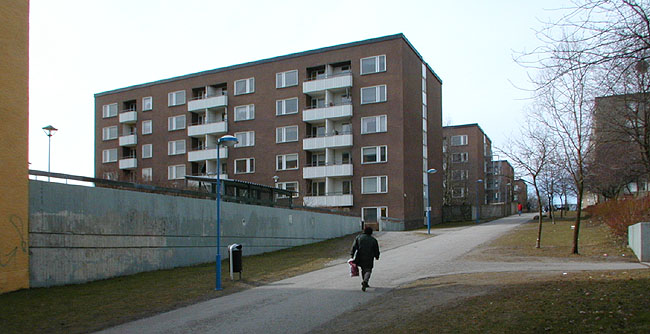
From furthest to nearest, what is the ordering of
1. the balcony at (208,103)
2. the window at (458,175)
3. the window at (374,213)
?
the window at (458,175), the balcony at (208,103), the window at (374,213)

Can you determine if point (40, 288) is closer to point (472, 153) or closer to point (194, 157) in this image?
point (194, 157)

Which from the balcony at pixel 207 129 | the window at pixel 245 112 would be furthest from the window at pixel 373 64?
the balcony at pixel 207 129

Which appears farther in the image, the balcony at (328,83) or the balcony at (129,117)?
the balcony at (129,117)

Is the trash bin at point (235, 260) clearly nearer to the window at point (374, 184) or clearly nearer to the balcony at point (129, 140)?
the window at point (374, 184)

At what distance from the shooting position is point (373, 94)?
4884 cm

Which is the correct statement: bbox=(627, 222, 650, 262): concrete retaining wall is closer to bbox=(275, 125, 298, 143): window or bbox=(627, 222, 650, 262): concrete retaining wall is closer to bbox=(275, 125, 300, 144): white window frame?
bbox=(275, 125, 298, 143): window

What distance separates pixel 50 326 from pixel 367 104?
1630 inches

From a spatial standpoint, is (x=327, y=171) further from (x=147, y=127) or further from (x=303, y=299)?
(x=303, y=299)

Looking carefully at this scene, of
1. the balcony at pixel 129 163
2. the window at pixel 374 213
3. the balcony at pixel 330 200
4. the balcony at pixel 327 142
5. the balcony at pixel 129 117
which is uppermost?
the balcony at pixel 129 117

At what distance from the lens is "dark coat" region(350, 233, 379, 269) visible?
12.8m

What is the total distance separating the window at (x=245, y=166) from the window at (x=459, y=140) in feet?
133

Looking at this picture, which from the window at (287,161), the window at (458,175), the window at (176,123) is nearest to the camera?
the window at (287,161)

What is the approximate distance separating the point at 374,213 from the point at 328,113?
34.9ft

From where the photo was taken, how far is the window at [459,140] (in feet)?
272
